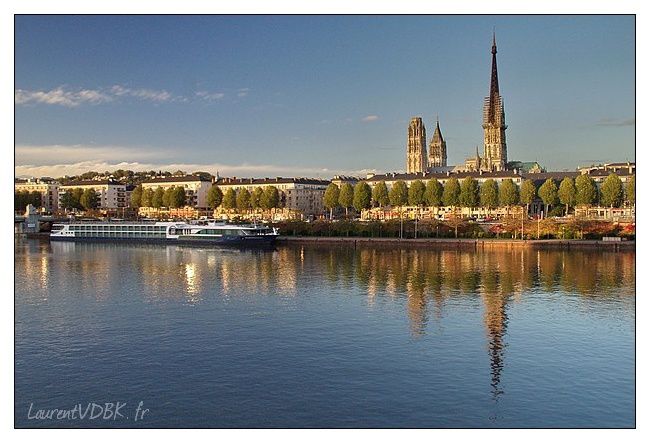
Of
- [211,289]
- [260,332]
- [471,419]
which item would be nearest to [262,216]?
[211,289]

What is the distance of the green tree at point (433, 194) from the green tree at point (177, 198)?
813 inches

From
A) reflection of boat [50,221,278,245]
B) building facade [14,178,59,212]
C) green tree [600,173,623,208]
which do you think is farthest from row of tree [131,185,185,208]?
green tree [600,173,623,208]

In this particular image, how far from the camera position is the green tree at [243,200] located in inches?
2110

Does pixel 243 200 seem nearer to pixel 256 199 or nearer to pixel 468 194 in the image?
pixel 256 199

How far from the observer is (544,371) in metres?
9.23

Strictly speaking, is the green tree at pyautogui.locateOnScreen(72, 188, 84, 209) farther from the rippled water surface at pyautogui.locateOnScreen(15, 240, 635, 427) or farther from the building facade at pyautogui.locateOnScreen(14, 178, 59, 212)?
the rippled water surface at pyautogui.locateOnScreen(15, 240, 635, 427)

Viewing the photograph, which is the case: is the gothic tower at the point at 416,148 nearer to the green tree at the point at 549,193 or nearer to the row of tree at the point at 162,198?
the row of tree at the point at 162,198

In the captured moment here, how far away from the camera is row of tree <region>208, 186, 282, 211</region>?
52.4m

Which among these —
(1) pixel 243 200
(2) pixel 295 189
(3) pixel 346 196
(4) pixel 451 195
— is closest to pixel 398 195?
(3) pixel 346 196

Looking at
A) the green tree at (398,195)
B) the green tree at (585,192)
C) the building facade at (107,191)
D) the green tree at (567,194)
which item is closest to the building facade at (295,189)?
the building facade at (107,191)

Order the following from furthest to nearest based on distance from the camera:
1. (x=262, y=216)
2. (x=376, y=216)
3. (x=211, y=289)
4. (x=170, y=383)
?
(x=262, y=216), (x=376, y=216), (x=211, y=289), (x=170, y=383)

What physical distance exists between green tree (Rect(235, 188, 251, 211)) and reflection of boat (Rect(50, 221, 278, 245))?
14877 millimetres
